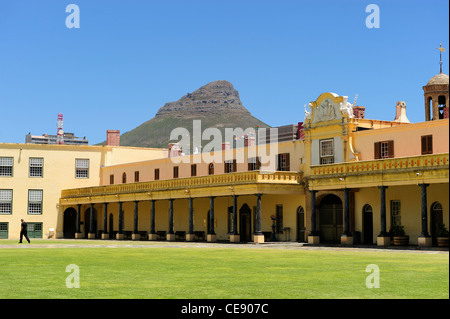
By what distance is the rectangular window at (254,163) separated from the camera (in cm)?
4994

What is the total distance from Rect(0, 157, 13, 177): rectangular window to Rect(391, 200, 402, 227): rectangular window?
39.9 metres

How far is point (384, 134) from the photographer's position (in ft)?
133

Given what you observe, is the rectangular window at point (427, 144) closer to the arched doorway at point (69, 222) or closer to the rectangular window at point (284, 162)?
the rectangular window at point (284, 162)

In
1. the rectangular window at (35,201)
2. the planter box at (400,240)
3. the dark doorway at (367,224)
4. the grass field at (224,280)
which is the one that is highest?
the rectangular window at (35,201)

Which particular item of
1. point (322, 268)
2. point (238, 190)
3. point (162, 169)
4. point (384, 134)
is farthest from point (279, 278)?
point (162, 169)

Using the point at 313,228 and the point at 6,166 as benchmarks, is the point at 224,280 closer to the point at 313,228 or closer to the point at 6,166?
the point at 313,228

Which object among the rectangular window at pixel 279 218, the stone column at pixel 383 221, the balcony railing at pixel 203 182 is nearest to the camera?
the stone column at pixel 383 221

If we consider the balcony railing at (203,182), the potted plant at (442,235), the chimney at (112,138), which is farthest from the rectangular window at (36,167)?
the potted plant at (442,235)

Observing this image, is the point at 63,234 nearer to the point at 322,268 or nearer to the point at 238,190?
the point at 238,190

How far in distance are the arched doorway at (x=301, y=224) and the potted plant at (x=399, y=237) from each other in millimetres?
9838

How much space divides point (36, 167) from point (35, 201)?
3220 mm

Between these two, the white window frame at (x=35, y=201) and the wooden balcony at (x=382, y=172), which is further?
the white window frame at (x=35, y=201)
